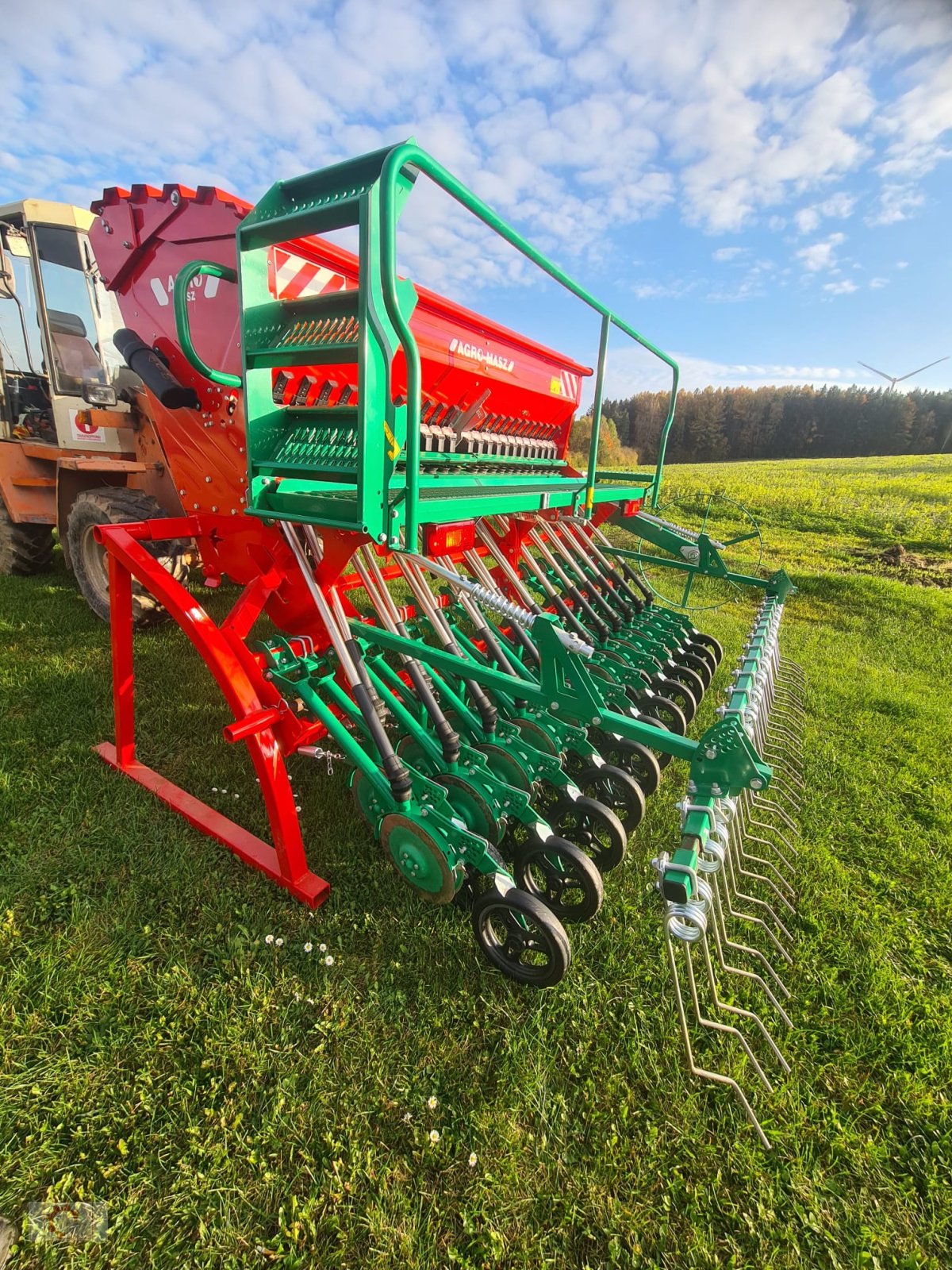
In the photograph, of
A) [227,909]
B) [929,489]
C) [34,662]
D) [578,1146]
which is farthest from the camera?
[929,489]

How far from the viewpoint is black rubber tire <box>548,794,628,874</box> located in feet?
8.92

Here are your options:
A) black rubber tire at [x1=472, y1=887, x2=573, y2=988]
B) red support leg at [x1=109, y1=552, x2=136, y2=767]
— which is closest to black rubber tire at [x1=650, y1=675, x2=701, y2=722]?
black rubber tire at [x1=472, y1=887, x2=573, y2=988]

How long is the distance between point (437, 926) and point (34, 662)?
4.08 metres

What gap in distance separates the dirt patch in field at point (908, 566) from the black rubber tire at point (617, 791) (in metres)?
8.75

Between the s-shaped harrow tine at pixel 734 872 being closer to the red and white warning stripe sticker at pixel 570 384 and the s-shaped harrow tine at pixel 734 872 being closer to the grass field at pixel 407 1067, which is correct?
the grass field at pixel 407 1067

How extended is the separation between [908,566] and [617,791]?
10342 millimetres

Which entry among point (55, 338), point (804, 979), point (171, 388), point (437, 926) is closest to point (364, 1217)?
point (437, 926)

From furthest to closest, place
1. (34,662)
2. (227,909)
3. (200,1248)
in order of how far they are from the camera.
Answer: (34,662) < (227,909) < (200,1248)

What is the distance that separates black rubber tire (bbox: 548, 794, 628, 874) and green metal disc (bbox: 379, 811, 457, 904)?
24.7 inches

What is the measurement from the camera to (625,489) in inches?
191

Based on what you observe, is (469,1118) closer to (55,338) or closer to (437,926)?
(437,926)

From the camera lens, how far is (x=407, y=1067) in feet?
6.95

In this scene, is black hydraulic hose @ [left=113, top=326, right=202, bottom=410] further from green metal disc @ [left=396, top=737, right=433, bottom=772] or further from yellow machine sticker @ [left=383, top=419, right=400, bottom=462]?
green metal disc @ [left=396, top=737, right=433, bottom=772]

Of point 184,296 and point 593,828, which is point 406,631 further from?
point 184,296
